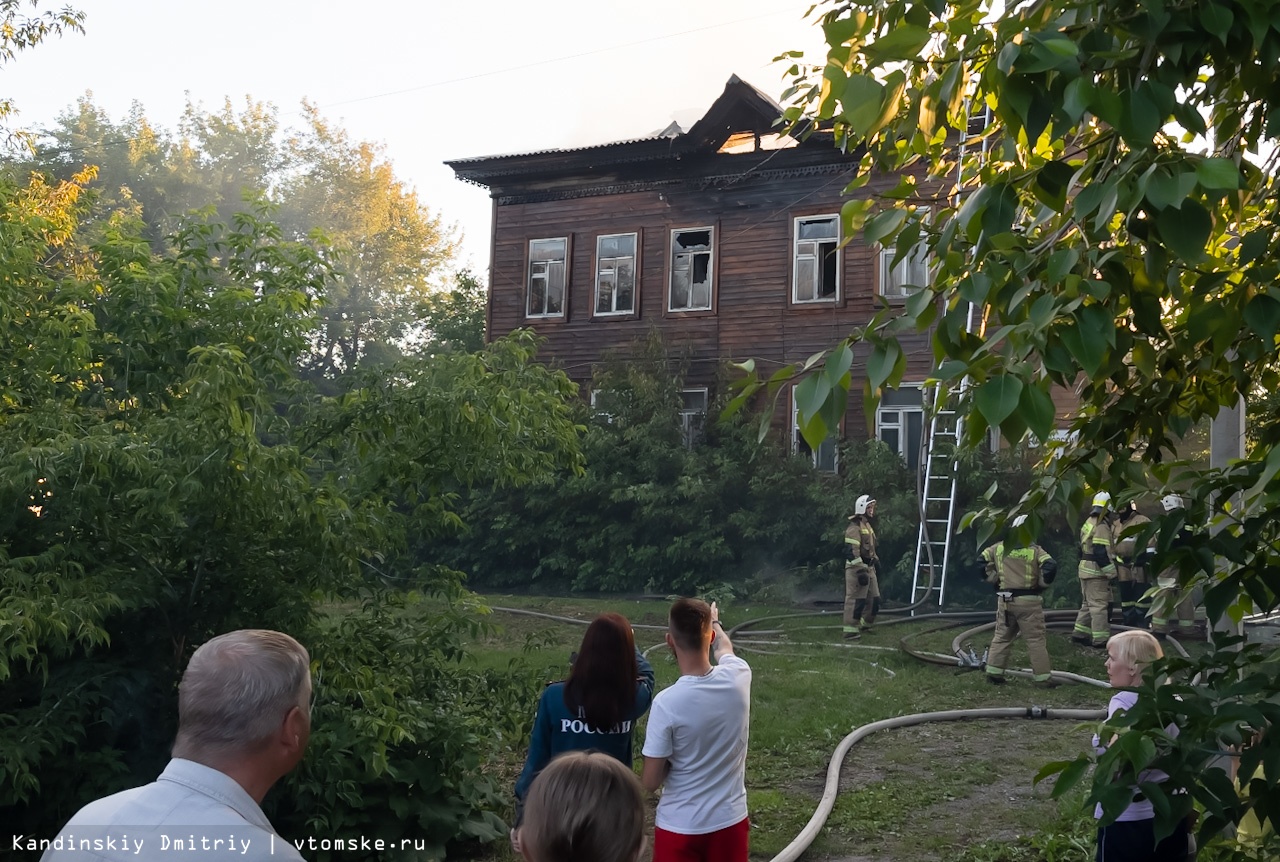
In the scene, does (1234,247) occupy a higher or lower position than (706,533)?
higher

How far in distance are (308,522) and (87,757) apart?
140 centimetres

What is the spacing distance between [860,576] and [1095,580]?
277cm

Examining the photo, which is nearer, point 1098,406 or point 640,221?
point 1098,406

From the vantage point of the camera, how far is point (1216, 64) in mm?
2322

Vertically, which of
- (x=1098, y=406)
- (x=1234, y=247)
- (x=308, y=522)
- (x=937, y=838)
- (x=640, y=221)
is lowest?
(x=937, y=838)

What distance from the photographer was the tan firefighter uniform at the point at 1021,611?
34.6 feet

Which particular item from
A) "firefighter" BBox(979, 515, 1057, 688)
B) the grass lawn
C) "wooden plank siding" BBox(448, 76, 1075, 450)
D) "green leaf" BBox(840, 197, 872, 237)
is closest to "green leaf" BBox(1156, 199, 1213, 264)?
"green leaf" BBox(840, 197, 872, 237)

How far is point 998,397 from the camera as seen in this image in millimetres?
1820

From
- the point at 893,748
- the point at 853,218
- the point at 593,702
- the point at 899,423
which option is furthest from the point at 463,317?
the point at 853,218

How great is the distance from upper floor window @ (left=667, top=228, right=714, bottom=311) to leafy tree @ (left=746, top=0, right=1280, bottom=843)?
17730mm

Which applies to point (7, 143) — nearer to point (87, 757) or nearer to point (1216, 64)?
point (87, 757)

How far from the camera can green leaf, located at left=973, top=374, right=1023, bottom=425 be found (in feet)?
5.85

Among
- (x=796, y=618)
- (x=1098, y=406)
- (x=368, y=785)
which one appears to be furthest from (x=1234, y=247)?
(x=796, y=618)

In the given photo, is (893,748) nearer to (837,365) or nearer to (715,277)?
(837,365)
